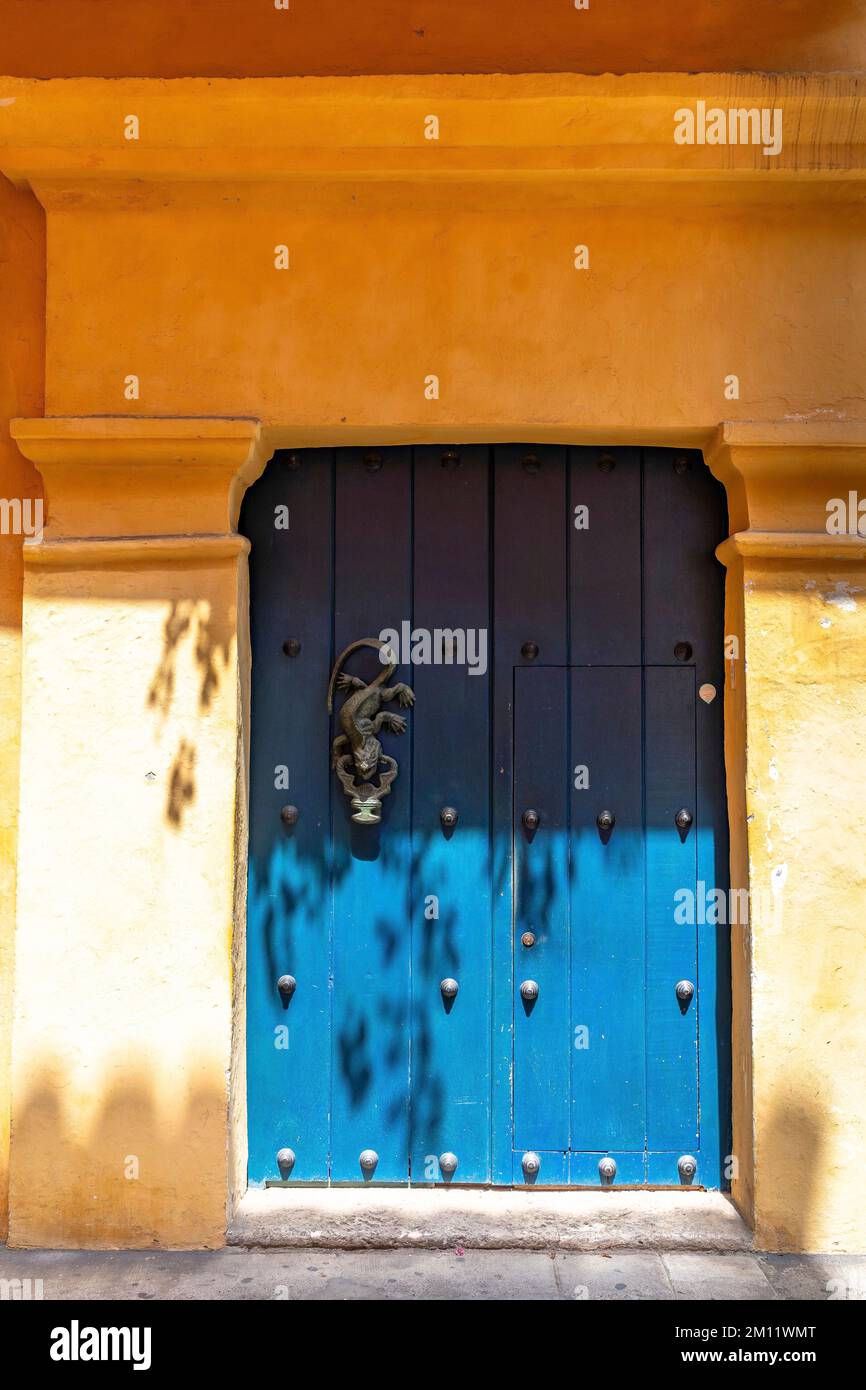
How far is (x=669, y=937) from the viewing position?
291cm

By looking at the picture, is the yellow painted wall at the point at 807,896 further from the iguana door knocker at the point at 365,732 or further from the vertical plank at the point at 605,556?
the iguana door knocker at the point at 365,732

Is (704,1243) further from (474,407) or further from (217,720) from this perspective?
(474,407)

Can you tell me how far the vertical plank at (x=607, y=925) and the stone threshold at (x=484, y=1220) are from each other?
0.15m

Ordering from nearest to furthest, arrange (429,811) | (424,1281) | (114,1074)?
1. (424,1281)
2. (114,1074)
3. (429,811)

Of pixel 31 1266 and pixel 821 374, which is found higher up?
pixel 821 374

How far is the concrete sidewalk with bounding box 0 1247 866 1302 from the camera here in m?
2.51

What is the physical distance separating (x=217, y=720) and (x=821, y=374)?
5.66 ft

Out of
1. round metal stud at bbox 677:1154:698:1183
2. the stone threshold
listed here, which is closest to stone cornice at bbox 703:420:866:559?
round metal stud at bbox 677:1154:698:1183

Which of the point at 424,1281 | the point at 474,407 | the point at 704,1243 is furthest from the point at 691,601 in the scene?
the point at 424,1281

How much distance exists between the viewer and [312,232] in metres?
2.88

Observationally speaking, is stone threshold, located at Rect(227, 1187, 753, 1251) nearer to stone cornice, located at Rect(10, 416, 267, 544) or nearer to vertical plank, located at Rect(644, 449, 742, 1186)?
vertical plank, located at Rect(644, 449, 742, 1186)

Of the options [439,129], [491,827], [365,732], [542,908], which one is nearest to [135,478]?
[365,732]

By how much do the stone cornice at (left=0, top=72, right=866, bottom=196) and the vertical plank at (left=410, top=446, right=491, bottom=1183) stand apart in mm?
736

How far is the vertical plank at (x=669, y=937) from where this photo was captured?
289 centimetres
